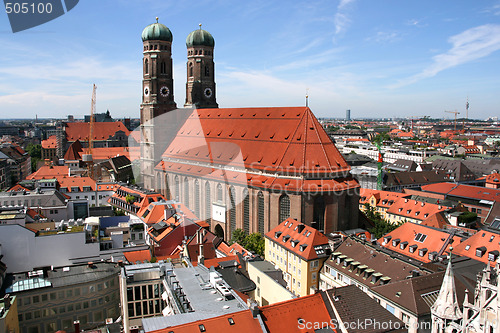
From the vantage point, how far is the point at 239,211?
5822cm

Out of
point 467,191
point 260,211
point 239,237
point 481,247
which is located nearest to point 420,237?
point 481,247

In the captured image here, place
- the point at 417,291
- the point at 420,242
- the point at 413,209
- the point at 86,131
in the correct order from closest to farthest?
the point at 417,291 → the point at 420,242 → the point at 413,209 → the point at 86,131

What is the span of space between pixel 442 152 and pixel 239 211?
128 m

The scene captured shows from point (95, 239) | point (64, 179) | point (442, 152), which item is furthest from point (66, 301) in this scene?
point (442, 152)

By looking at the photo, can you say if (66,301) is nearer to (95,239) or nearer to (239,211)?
(95,239)

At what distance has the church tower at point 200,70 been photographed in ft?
256

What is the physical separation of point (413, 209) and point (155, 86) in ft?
167

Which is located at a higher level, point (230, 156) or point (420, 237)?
point (230, 156)

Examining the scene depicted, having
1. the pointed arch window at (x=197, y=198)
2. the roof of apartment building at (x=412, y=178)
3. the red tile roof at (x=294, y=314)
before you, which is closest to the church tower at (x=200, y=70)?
the pointed arch window at (x=197, y=198)

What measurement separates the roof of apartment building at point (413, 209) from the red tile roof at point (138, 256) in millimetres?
42366

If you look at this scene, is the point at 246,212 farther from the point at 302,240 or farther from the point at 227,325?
the point at 227,325

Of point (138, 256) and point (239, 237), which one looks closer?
point (138, 256)

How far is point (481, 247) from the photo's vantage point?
4206 cm

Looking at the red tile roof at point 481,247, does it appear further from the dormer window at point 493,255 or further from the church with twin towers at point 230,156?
the church with twin towers at point 230,156
